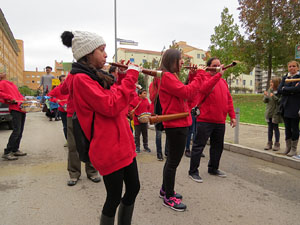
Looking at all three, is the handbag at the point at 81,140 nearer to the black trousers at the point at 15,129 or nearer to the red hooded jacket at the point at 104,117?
the red hooded jacket at the point at 104,117

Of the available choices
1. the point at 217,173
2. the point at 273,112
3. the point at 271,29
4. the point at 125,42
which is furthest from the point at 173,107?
the point at 271,29

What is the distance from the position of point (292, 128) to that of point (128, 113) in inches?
146

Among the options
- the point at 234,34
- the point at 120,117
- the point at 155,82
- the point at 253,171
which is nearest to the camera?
the point at 120,117

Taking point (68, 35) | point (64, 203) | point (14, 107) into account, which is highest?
point (68, 35)

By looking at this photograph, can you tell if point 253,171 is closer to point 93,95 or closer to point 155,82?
point 155,82

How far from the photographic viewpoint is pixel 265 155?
5031 millimetres

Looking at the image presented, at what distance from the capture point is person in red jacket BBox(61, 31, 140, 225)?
1.56m

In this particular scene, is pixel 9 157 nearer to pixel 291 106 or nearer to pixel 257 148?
pixel 257 148

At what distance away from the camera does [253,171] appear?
4.28m

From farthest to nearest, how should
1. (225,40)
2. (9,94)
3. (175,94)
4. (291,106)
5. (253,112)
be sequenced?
1. (225,40)
2. (253,112)
3. (9,94)
4. (291,106)
5. (175,94)

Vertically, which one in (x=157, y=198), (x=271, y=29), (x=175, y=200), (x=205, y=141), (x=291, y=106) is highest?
(x=271, y=29)

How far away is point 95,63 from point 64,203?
2196 mm

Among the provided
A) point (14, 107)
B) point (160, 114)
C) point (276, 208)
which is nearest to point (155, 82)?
point (160, 114)

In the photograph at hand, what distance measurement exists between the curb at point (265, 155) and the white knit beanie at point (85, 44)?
4.61 metres
